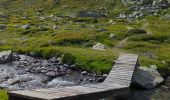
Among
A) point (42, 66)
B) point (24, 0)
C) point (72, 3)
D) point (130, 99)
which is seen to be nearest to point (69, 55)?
point (42, 66)

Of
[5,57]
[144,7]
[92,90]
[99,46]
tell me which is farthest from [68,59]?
[144,7]

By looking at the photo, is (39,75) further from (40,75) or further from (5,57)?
(5,57)

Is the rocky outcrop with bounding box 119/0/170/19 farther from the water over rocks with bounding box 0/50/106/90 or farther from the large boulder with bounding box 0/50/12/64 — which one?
the water over rocks with bounding box 0/50/106/90

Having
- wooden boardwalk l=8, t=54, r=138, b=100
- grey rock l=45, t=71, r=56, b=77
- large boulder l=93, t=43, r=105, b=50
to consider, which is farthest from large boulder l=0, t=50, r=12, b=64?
wooden boardwalk l=8, t=54, r=138, b=100

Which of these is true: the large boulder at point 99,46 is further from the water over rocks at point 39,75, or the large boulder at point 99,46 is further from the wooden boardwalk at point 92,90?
the wooden boardwalk at point 92,90

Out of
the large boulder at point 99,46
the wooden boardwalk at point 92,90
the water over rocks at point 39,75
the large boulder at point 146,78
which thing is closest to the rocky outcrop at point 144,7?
the large boulder at point 99,46

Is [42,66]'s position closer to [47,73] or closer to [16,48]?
[47,73]

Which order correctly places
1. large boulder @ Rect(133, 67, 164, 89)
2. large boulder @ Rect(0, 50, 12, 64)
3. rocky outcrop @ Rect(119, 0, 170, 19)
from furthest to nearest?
rocky outcrop @ Rect(119, 0, 170, 19), large boulder @ Rect(0, 50, 12, 64), large boulder @ Rect(133, 67, 164, 89)

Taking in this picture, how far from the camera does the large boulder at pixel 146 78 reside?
108 feet

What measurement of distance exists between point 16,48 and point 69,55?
11783mm

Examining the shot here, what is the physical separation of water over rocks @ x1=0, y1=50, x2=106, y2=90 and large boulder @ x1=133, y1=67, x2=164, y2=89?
12.1ft

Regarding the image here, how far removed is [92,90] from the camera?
23.6m

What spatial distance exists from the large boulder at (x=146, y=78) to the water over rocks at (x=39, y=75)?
3700 millimetres

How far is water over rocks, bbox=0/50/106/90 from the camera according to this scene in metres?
34.2
